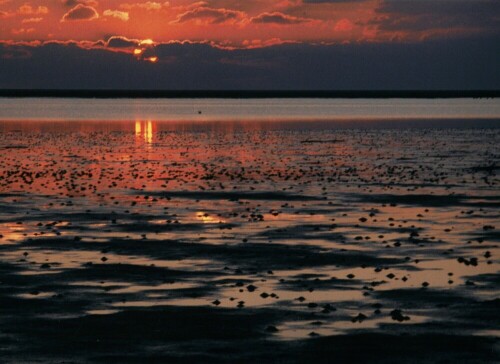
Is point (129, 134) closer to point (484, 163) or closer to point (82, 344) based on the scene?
point (484, 163)

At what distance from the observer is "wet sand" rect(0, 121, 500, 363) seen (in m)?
15.2

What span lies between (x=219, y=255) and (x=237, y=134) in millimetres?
67245

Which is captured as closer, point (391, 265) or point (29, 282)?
point (29, 282)

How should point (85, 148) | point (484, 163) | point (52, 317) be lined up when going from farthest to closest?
point (85, 148) → point (484, 163) → point (52, 317)

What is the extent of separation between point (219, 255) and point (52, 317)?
707 centimetres

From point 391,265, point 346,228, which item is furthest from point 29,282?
point 346,228

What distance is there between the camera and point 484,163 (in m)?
52.8

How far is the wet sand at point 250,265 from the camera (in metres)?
15.2

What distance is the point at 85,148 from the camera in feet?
220

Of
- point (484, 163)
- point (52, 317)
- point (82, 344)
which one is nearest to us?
point (82, 344)

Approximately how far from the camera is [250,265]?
22.0 metres

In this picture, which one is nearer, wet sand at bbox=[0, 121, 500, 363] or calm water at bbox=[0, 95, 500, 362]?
wet sand at bbox=[0, 121, 500, 363]

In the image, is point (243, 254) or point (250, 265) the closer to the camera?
point (250, 265)

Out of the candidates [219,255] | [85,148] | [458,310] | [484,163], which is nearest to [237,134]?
[85,148]
